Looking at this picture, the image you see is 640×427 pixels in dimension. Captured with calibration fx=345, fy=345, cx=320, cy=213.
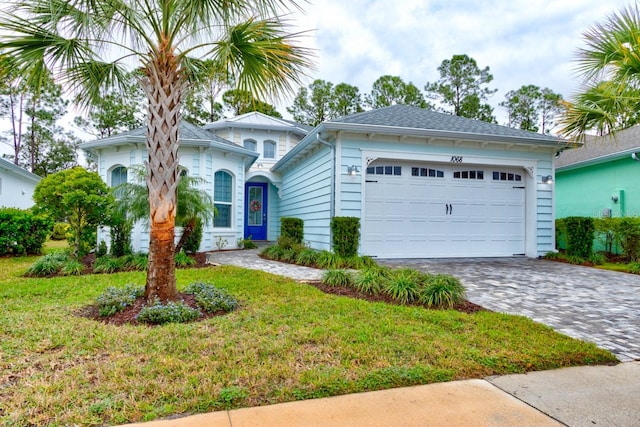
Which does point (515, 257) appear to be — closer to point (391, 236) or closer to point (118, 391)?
point (391, 236)

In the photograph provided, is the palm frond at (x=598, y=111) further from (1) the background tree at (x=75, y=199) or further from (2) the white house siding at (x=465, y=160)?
(1) the background tree at (x=75, y=199)

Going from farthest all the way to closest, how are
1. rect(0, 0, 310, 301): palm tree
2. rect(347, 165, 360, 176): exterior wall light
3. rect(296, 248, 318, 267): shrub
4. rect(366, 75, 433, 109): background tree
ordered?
rect(366, 75, 433, 109): background tree, rect(347, 165, 360, 176): exterior wall light, rect(296, 248, 318, 267): shrub, rect(0, 0, 310, 301): palm tree

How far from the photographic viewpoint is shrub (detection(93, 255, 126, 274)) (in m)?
6.63

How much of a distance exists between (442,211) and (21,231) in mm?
11317

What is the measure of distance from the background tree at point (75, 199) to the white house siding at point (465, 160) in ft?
16.6

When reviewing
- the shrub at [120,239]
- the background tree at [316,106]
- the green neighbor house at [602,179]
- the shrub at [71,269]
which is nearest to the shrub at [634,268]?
the green neighbor house at [602,179]

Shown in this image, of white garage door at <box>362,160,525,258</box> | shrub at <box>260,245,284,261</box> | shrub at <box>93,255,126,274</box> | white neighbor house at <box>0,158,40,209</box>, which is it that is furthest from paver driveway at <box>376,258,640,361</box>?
white neighbor house at <box>0,158,40,209</box>

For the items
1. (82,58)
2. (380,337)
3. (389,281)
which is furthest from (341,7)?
(380,337)

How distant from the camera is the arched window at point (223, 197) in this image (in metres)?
10.5

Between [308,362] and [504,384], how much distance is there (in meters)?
1.38

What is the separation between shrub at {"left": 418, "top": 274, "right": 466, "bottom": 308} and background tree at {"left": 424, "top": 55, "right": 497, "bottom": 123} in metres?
20.5

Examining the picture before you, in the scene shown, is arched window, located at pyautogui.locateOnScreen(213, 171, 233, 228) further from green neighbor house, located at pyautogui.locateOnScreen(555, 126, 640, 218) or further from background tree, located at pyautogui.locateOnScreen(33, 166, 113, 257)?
green neighbor house, located at pyautogui.locateOnScreen(555, 126, 640, 218)

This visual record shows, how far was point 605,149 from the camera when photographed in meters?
11.4

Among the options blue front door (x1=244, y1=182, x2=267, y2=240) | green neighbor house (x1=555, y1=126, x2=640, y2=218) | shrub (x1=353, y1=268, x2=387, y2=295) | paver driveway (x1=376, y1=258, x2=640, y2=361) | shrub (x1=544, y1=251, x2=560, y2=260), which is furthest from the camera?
blue front door (x1=244, y1=182, x2=267, y2=240)
